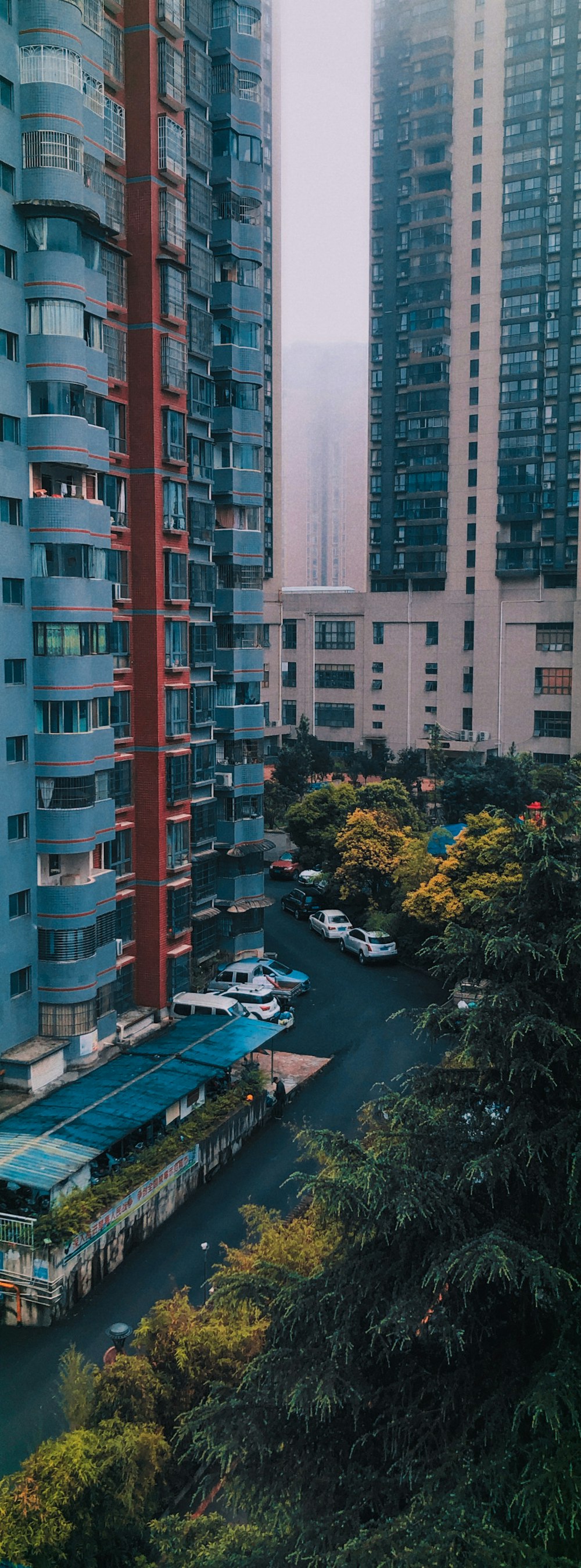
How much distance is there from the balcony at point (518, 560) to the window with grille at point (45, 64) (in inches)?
2131

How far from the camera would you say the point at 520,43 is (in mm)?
77562

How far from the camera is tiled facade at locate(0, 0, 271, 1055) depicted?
30.0 meters

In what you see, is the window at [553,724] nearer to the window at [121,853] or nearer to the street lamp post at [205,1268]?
the window at [121,853]

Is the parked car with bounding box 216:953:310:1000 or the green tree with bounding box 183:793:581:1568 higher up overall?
the green tree with bounding box 183:793:581:1568

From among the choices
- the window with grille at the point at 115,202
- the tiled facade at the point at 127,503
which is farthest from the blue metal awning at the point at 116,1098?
the window with grille at the point at 115,202

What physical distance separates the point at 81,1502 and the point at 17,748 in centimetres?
1861

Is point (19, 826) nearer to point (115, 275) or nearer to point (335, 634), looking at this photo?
point (115, 275)

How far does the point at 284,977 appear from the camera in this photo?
4428 cm

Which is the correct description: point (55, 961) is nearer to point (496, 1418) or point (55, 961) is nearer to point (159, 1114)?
point (159, 1114)

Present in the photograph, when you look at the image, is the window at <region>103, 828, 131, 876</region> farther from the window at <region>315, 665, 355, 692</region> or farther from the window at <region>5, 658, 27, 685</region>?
the window at <region>315, 665, 355, 692</region>

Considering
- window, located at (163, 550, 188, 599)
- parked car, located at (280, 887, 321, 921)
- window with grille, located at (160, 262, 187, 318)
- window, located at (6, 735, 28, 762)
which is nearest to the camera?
window, located at (6, 735, 28, 762)

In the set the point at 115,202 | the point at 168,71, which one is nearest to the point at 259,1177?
the point at 115,202

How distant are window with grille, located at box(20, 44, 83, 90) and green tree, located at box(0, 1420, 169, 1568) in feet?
96.2

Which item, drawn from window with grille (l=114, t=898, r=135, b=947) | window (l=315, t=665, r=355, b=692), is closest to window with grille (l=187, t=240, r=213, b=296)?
window with grille (l=114, t=898, r=135, b=947)
